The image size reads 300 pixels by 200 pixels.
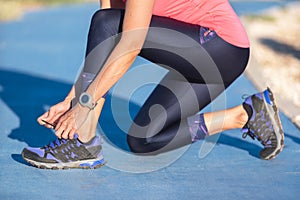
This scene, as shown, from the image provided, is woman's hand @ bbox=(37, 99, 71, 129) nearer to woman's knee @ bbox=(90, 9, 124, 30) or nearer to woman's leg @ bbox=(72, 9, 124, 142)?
woman's leg @ bbox=(72, 9, 124, 142)

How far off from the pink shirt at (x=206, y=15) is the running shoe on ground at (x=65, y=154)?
775 millimetres

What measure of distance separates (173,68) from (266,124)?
595 millimetres

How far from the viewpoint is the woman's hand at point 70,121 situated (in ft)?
10.5

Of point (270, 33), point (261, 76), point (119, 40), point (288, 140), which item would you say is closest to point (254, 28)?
point (270, 33)

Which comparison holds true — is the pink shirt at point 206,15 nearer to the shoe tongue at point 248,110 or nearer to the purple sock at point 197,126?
the shoe tongue at point 248,110

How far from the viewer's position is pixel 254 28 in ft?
34.1

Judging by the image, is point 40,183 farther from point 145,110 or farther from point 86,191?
point 145,110

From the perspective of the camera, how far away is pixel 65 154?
3.47 meters

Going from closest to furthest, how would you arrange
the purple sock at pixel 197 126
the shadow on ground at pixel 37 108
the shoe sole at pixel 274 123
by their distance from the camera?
1. the shoe sole at pixel 274 123
2. the purple sock at pixel 197 126
3. the shadow on ground at pixel 37 108

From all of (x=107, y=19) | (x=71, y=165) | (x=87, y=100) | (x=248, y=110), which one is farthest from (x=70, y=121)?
(x=248, y=110)

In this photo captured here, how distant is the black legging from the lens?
3439 millimetres

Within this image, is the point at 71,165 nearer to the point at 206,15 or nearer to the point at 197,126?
the point at 197,126

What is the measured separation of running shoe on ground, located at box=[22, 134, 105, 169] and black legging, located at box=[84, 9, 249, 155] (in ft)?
1.26

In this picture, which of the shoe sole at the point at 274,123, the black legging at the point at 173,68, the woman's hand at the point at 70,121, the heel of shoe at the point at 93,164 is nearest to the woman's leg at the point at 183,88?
the black legging at the point at 173,68
